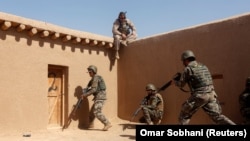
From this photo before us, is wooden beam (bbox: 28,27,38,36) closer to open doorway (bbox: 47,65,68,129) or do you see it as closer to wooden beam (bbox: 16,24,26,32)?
wooden beam (bbox: 16,24,26,32)

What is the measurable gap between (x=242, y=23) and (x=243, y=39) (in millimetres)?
352

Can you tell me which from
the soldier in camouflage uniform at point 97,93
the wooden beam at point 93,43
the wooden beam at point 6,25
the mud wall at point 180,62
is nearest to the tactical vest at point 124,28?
the mud wall at point 180,62

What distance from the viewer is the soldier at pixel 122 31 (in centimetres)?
966

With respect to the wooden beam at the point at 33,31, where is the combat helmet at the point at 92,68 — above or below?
below

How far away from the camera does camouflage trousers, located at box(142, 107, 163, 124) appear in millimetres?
7902

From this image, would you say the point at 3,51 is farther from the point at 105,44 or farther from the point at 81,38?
the point at 105,44

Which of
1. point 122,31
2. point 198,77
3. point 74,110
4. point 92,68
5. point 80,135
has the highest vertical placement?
point 122,31

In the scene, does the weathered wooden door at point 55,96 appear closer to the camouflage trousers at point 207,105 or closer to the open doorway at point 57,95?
the open doorway at point 57,95

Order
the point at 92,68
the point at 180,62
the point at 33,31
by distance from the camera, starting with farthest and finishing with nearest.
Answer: the point at 92,68
the point at 180,62
the point at 33,31

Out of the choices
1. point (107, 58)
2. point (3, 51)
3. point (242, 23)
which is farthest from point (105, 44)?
point (242, 23)

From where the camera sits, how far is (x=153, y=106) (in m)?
8.05

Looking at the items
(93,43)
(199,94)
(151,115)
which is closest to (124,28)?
(93,43)

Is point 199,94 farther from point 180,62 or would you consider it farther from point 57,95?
point 57,95

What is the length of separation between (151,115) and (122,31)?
10.8 ft
